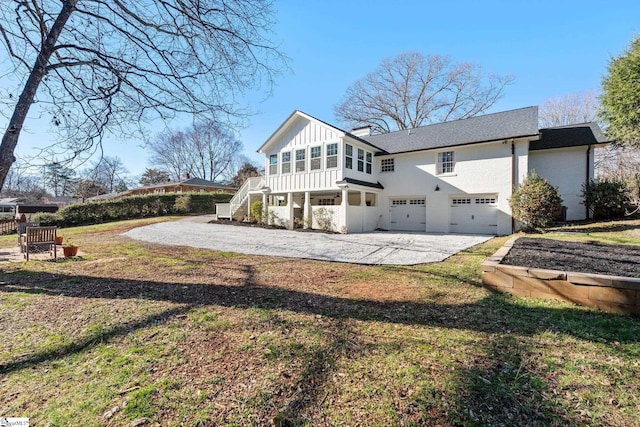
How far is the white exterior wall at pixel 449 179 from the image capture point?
13.6 metres

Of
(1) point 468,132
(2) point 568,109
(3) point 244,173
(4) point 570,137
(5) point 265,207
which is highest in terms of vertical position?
(2) point 568,109

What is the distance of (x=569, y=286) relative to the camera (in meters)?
4.13

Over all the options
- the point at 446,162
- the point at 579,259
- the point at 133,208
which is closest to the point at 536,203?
the point at 446,162

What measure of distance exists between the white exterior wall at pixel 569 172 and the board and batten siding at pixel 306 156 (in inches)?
432

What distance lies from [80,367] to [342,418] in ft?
8.42

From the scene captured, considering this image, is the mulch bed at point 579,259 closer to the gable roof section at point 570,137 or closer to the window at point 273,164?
the gable roof section at point 570,137

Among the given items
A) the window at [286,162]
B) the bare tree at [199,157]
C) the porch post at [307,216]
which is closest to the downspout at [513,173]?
the porch post at [307,216]

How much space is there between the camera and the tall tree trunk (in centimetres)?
457

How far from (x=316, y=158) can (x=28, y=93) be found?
12.2 m

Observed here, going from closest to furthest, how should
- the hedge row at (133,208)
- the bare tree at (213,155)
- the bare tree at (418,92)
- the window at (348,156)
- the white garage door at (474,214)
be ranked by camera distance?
the white garage door at (474,214) → the window at (348,156) → the hedge row at (133,208) → the bare tree at (418,92) → the bare tree at (213,155)

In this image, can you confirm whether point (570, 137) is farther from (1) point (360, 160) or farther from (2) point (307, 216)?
(2) point (307, 216)

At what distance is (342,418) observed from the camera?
2.01 m

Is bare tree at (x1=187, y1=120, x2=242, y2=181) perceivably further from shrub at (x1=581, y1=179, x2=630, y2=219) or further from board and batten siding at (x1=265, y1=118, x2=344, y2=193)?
shrub at (x1=581, y1=179, x2=630, y2=219)

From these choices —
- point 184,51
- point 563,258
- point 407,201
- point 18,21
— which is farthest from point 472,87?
point 18,21
